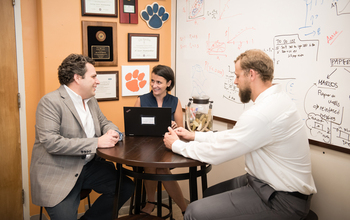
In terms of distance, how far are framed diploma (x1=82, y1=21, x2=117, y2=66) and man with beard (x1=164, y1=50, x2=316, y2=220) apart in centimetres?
158

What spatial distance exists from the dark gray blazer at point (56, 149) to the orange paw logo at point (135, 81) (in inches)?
42.6

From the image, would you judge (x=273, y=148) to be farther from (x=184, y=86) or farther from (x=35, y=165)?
(x=184, y=86)

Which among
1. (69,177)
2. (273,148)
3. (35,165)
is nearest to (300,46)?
(273,148)

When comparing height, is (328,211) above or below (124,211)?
above

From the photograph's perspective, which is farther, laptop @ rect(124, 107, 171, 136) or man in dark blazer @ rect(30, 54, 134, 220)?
laptop @ rect(124, 107, 171, 136)

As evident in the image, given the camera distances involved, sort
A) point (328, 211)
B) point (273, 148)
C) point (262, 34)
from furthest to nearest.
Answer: point (262, 34) → point (328, 211) → point (273, 148)

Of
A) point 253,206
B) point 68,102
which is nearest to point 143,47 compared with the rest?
point 68,102

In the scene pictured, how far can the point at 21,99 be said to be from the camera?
2.64m

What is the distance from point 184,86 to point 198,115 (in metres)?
1.04

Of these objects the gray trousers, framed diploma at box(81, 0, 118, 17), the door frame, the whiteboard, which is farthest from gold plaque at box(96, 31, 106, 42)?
the gray trousers

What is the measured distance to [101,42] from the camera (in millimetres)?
2824

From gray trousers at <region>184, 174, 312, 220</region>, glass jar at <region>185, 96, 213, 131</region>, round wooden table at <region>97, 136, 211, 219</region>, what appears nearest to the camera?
gray trousers at <region>184, 174, 312, 220</region>

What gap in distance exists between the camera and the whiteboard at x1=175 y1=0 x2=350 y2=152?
1698 mm

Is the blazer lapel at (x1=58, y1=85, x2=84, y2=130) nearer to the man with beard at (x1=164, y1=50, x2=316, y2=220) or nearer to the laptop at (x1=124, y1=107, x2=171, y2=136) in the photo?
the laptop at (x1=124, y1=107, x2=171, y2=136)
